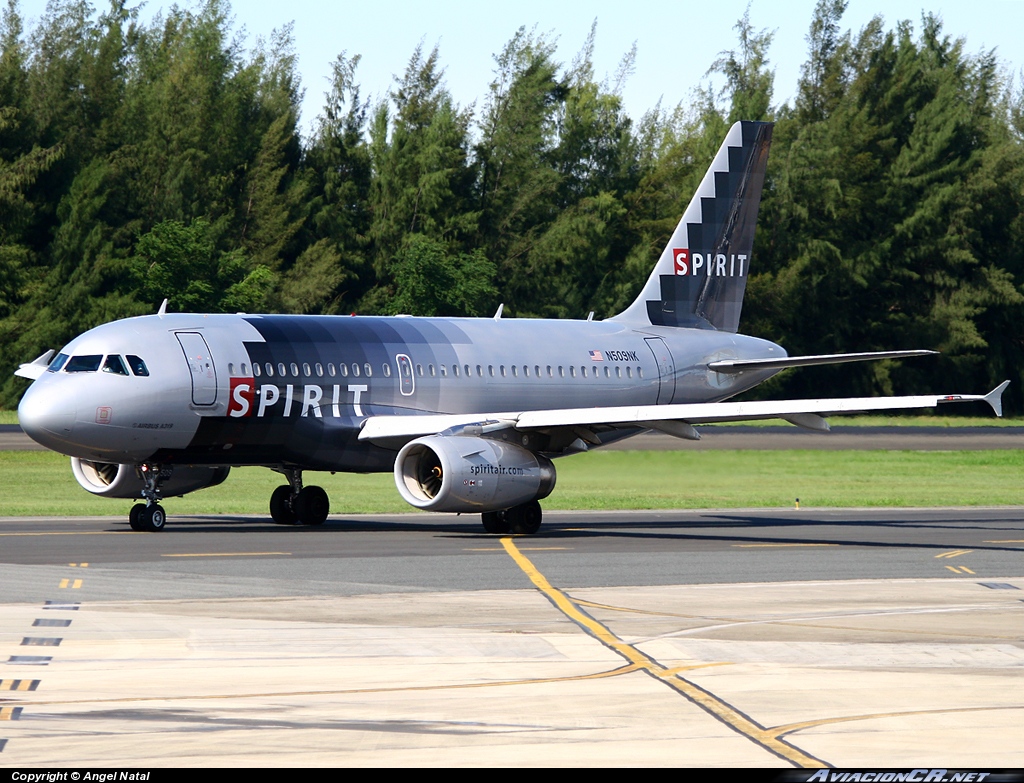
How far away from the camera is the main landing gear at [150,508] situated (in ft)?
91.9

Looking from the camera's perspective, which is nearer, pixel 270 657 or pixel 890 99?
pixel 270 657

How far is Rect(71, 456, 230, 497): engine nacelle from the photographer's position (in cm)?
3036

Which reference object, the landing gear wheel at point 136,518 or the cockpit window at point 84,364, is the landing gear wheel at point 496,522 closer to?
the landing gear wheel at point 136,518

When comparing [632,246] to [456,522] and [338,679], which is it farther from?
[338,679]

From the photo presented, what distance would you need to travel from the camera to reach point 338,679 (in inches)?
473

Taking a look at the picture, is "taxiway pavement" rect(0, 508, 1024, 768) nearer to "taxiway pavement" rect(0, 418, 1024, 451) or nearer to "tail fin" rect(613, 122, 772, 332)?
"tail fin" rect(613, 122, 772, 332)

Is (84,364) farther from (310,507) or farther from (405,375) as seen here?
(405,375)

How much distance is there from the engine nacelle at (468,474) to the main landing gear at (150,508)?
457cm

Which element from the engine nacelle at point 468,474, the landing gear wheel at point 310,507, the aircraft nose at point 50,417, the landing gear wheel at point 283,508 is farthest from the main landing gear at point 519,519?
the aircraft nose at point 50,417

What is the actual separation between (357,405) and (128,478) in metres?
4.85

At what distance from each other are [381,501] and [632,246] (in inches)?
2237

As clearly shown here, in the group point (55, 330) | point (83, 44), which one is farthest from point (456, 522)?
point (83, 44)

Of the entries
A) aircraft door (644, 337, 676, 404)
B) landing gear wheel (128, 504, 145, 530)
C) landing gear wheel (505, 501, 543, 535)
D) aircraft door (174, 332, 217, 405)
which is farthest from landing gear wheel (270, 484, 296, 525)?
aircraft door (644, 337, 676, 404)

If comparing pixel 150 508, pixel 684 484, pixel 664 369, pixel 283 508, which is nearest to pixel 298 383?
pixel 283 508
